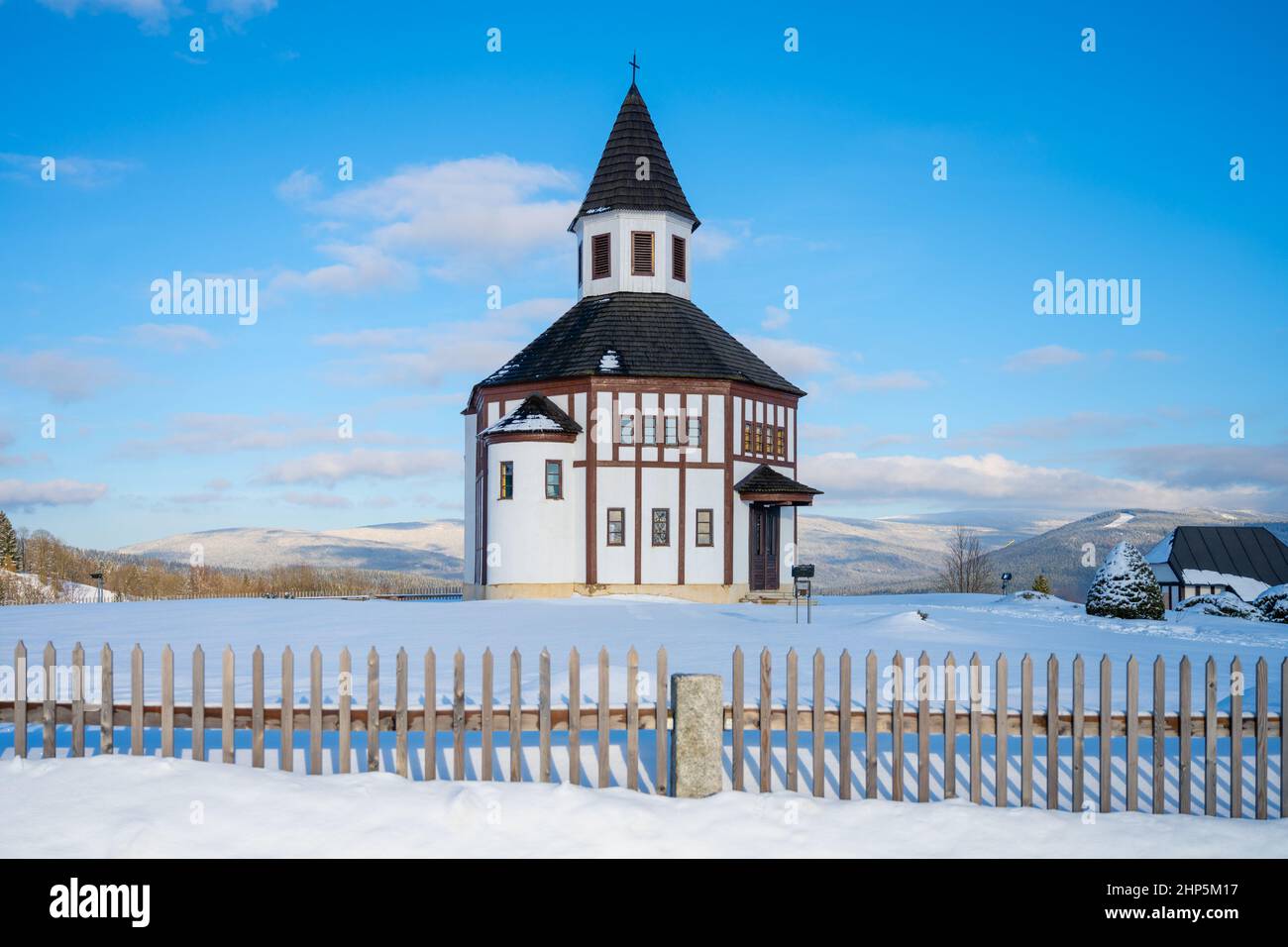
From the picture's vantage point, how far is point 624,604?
101 feet

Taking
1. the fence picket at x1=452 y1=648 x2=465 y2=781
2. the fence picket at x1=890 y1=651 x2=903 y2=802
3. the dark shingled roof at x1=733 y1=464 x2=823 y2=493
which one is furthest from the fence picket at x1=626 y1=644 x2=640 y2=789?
the dark shingled roof at x1=733 y1=464 x2=823 y2=493

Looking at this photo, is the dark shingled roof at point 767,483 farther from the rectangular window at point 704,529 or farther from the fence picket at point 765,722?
the fence picket at point 765,722

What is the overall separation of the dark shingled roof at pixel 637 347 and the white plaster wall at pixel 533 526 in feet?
9.96

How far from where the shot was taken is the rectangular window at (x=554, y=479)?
35438mm

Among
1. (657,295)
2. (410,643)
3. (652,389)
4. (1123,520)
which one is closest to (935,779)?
(410,643)

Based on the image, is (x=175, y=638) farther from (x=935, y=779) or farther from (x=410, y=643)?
(x=935, y=779)

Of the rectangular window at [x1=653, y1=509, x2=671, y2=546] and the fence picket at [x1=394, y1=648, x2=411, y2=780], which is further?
the rectangular window at [x1=653, y1=509, x2=671, y2=546]

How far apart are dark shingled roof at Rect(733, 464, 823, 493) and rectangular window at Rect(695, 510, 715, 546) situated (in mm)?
1446

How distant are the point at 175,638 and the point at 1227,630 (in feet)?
78.4

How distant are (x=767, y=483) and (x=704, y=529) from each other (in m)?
2.82

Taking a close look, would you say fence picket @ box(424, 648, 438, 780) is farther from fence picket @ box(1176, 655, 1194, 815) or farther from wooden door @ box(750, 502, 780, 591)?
wooden door @ box(750, 502, 780, 591)

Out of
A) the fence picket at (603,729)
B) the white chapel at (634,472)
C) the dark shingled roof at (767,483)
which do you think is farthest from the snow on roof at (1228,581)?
the fence picket at (603,729)

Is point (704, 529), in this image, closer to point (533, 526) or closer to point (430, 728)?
point (533, 526)

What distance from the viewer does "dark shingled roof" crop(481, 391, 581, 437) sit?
115 ft
